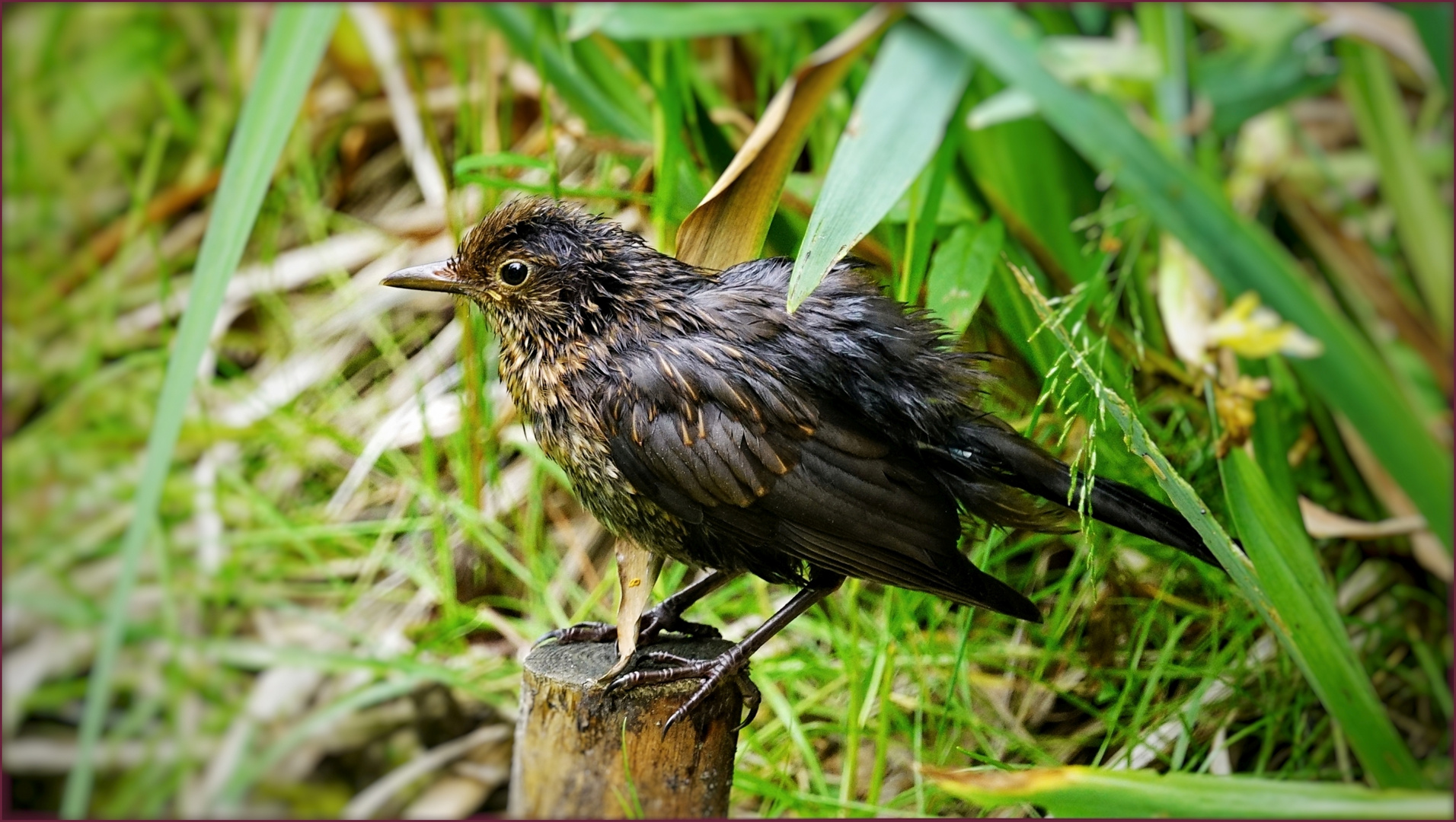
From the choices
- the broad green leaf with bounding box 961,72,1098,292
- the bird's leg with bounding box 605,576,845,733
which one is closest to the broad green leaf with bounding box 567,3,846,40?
the broad green leaf with bounding box 961,72,1098,292

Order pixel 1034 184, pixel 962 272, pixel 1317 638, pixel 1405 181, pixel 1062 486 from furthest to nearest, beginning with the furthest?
pixel 1405 181 → pixel 1034 184 → pixel 962 272 → pixel 1317 638 → pixel 1062 486

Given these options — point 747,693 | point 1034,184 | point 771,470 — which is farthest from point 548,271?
point 1034,184

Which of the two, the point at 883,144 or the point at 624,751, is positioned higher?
the point at 883,144

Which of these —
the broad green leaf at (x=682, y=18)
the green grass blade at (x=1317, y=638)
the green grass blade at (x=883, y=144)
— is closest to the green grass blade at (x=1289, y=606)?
the green grass blade at (x=1317, y=638)

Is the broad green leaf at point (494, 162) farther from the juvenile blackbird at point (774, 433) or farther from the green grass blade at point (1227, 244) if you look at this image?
the green grass blade at point (1227, 244)

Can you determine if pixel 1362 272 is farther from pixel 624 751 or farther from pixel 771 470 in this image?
pixel 624 751

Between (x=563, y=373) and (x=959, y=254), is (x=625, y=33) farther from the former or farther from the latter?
(x=563, y=373)
